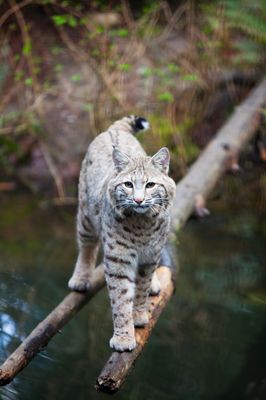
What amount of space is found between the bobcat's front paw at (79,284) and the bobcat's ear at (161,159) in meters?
1.17

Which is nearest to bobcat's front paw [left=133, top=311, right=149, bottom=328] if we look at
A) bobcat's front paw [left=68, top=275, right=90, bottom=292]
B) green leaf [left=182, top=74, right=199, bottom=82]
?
bobcat's front paw [left=68, top=275, right=90, bottom=292]

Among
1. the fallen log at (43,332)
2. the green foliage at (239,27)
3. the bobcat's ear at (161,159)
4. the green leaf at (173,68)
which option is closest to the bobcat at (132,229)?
the bobcat's ear at (161,159)

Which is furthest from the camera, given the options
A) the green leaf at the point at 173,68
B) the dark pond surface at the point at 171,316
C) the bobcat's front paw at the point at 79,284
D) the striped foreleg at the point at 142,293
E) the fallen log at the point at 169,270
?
the green leaf at the point at 173,68

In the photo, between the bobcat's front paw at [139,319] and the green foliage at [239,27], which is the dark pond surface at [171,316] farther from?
the green foliage at [239,27]

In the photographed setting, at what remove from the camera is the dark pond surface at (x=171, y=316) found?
539 centimetres

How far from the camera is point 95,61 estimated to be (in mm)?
8703

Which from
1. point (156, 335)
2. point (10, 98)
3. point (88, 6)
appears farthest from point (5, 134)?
point (156, 335)

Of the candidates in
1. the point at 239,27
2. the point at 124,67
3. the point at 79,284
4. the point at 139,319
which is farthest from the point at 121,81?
the point at 139,319

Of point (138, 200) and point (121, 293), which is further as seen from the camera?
point (121, 293)

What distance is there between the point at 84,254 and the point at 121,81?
4157 millimetres

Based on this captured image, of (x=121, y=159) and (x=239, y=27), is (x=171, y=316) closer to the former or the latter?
(x=121, y=159)

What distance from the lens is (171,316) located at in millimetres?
6422

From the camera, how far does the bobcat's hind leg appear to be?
16.0ft

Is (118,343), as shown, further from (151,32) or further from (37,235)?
(151,32)
